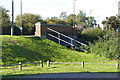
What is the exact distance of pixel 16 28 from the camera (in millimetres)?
30234

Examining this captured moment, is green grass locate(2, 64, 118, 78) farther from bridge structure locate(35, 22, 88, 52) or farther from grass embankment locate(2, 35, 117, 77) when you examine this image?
bridge structure locate(35, 22, 88, 52)

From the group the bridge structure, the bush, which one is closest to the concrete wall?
the bridge structure

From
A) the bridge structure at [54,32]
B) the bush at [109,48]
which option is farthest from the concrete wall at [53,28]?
the bush at [109,48]

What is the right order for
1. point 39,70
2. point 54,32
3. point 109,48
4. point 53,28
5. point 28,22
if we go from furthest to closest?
point 28,22 → point 54,32 → point 53,28 → point 109,48 → point 39,70

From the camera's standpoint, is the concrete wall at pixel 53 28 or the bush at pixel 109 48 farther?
the concrete wall at pixel 53 28

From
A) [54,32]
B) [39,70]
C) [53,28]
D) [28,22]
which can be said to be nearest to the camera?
[39,70]

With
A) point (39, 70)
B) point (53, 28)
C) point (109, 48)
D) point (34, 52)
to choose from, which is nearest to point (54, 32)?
point (53, 28)

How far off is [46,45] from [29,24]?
12134 millimetres

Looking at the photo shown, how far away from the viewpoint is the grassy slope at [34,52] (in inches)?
666

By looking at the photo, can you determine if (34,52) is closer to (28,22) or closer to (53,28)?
(53,28)

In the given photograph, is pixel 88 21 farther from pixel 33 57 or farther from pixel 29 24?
pixel 33 57

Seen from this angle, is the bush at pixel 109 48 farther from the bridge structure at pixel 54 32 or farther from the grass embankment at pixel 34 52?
the bridge structure at pixel 54 32

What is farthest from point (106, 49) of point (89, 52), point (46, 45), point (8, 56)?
point (8, 56)

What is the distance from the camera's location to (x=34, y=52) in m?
19.0
